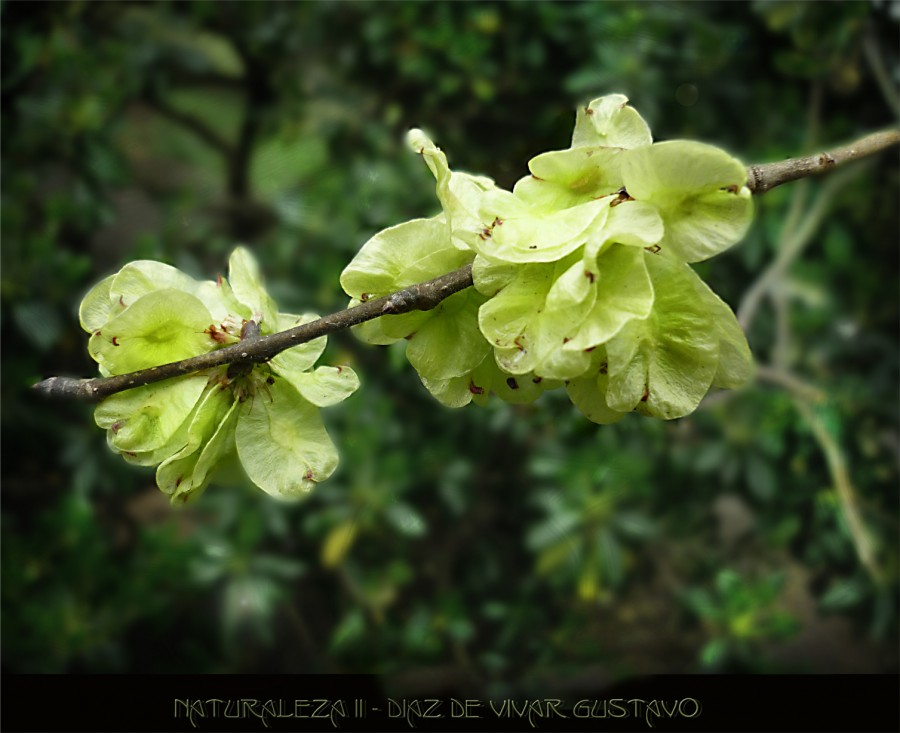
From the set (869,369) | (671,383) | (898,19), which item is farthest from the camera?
(869,369)

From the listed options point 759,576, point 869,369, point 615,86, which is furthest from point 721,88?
point 759,576

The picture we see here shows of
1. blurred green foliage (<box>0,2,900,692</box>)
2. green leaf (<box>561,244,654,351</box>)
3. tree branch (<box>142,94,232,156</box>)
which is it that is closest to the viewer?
green leaf (<box>561,244,654,351</box>)

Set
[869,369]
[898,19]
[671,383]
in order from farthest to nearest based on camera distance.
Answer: [869,369], [898,19], [671,383]

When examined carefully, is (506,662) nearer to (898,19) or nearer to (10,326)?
(10,326)

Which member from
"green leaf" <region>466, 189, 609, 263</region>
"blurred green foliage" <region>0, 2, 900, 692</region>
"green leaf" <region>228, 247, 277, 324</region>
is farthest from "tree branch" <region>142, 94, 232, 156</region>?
"green leaf" <region>466, 189, 609, 263</region>

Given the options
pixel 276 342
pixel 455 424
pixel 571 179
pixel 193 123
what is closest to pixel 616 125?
pixel 571 179

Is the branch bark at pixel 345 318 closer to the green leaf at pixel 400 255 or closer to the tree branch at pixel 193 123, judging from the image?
the green leaf at pixel 400 255

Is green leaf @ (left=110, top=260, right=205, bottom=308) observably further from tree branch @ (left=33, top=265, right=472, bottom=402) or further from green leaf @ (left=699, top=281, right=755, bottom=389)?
green leaf @ (left=699, top=281, right=755, bottom=389)

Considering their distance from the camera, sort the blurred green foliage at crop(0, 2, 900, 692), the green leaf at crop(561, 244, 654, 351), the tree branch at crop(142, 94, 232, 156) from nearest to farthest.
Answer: the green leaf at crop(561, 244, 654, 351)
the blurred green foliage at crop(0, 2, 900, 692)
the tree branch at crop(142, 94, 232, 156)

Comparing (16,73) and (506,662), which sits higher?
(16,73)
